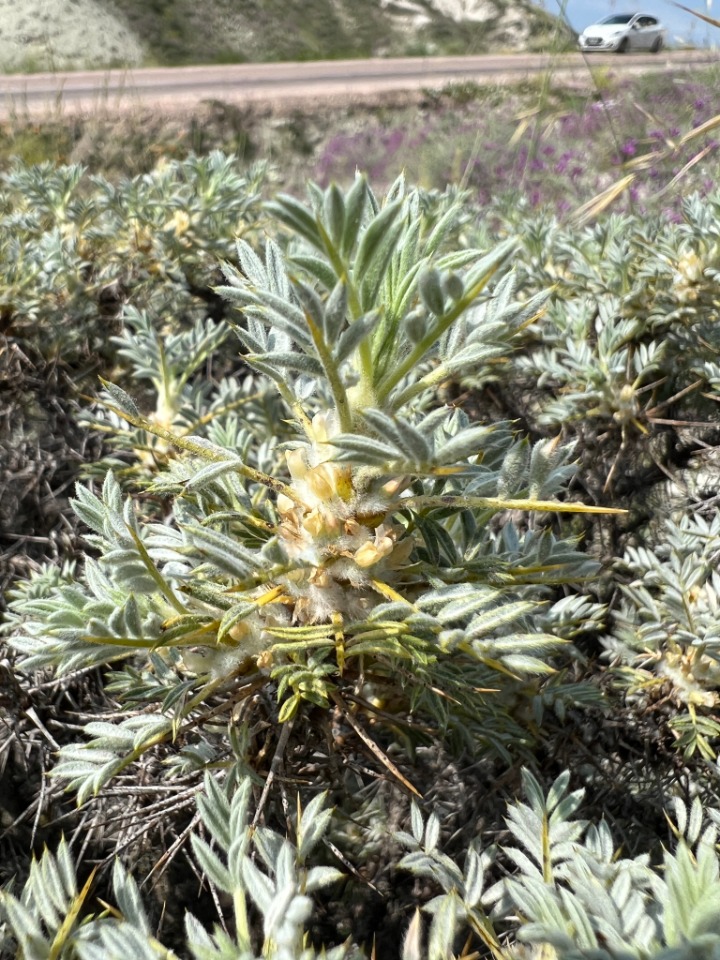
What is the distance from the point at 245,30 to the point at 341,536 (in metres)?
14.8

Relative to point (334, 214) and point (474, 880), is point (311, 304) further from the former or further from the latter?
point (474, 880)

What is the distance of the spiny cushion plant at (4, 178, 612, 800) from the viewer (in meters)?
0.67

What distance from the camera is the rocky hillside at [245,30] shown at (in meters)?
7.18

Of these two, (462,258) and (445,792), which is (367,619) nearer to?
(462,258)

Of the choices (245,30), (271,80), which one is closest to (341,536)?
(271,80)

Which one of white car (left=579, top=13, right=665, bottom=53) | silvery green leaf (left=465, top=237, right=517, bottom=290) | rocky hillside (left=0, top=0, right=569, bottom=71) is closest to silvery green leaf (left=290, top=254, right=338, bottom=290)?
silvery green leaf (left=465, top=237, right=517, bottom=290)

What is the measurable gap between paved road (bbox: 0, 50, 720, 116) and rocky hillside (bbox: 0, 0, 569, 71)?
353 mm

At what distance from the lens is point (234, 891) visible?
62cm

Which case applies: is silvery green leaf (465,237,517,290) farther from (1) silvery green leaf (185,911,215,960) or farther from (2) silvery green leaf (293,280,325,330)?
(1) silvery green leaf (185,911,215,960)

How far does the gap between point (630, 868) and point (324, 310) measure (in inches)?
27.0

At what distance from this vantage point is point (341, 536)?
0.77 meters

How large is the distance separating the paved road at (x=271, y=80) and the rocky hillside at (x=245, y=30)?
1.16 feet

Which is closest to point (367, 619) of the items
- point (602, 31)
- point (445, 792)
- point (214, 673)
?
point (214, 673)

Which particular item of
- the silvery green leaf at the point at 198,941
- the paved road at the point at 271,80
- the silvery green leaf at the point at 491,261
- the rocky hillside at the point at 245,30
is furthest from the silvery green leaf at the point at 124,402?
the paved road at the point at 271,80
